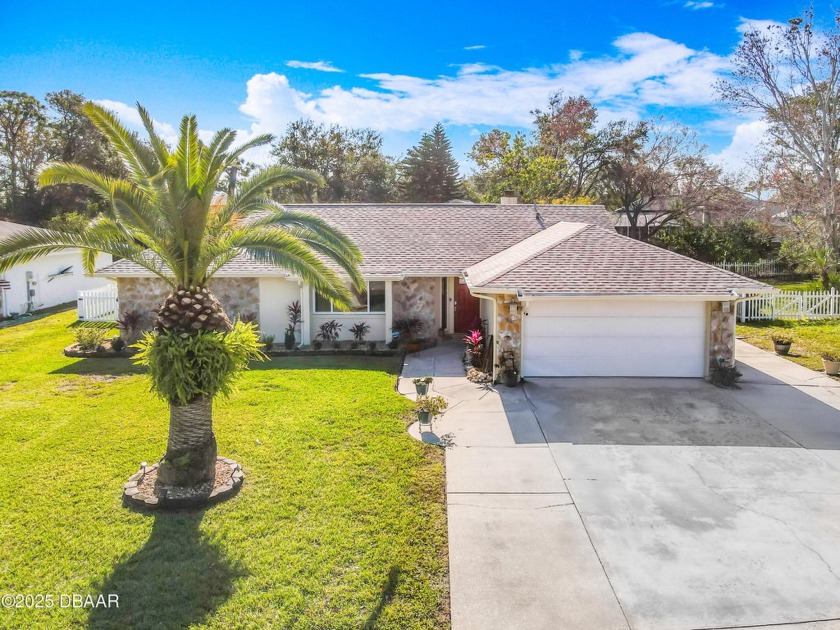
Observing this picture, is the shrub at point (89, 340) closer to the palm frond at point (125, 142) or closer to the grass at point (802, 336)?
the palm frond at point (125, 142)

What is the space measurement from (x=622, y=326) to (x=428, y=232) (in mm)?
8554

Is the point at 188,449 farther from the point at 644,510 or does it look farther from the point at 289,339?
the point at 289,339

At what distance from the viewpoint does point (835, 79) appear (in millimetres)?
24547

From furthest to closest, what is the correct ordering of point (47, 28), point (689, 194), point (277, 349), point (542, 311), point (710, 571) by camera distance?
point (689, 194) < point (277, 349) < point (47, 28) < point (542, 311) < point (710, 571)

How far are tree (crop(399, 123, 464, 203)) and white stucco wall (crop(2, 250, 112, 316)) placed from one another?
27178 millimetres

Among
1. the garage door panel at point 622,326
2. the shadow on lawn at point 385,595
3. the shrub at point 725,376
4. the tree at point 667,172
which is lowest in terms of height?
the shadow on lawn at point 385,595

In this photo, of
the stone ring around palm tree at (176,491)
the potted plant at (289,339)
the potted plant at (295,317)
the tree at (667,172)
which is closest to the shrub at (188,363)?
the stone ring around palm tree at (176,491)

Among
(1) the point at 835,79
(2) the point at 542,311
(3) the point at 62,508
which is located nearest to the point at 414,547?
(3) the point at 62,508

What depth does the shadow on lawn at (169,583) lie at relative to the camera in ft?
16.7

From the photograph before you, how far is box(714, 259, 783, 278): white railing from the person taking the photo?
114 feet

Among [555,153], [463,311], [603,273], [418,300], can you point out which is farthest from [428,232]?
[555,153]

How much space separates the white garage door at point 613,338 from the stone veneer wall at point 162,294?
28.9 feet

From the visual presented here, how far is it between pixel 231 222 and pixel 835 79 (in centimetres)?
2847

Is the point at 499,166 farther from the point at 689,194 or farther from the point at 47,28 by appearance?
the point at 47,28
